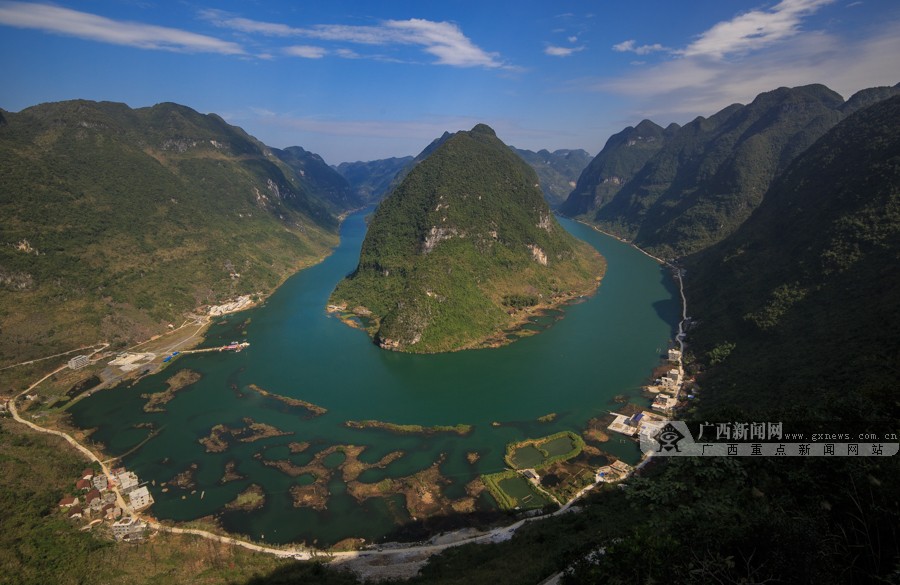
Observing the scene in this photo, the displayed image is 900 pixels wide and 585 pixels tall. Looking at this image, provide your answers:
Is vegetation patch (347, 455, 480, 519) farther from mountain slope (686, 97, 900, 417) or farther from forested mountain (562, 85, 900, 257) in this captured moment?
forested mountain (562, 85, 900, 257)

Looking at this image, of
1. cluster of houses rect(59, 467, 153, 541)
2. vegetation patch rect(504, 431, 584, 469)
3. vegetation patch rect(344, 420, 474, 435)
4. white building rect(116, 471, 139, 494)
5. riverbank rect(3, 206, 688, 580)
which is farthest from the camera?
riverbank rect(3, 206, 688, 580)

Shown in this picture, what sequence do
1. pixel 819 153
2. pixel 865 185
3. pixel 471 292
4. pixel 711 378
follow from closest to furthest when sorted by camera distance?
pixel 711 378 → pixel 865 185 → pixel 471 292 → pixel 819 153

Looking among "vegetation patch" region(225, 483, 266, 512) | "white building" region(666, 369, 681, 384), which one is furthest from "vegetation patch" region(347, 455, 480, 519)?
"white building" region(666, 369, 681, 384)

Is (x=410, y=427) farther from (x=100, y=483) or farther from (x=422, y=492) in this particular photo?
(x=100, y=483)

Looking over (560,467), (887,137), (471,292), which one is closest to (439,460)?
(560,467)

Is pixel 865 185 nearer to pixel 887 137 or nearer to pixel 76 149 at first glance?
pixel 887 137

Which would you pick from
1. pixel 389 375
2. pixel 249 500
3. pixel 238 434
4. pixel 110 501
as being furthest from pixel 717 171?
pixel 110 501
